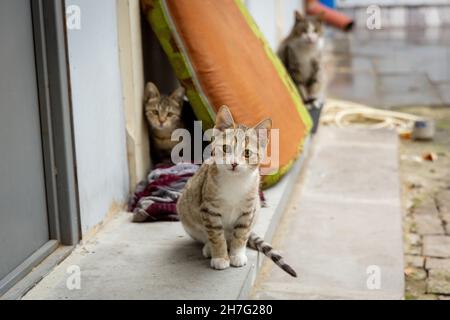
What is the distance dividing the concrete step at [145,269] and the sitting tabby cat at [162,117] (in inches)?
30.4

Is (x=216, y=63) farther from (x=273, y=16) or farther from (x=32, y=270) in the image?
(x=273, y=16)

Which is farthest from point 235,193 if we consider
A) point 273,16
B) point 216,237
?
point 273,16

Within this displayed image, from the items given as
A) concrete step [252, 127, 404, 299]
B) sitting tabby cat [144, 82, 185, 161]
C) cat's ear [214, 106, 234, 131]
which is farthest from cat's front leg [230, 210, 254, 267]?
sitting tabby cat [144, 82, 185, 161]

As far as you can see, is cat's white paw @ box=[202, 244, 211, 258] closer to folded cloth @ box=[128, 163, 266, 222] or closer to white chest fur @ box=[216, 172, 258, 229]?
white chest fur @ box=[216, 172, 258, 229]

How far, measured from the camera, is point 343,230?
4.23 metres

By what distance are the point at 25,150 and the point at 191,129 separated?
1670 mm

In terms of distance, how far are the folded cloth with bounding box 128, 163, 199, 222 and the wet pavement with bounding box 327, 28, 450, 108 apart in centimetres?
466

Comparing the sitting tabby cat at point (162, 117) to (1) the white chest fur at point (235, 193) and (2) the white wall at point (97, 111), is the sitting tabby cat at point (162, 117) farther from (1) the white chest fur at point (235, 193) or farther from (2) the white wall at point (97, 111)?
(1) the white chest fur at point (235, 193)

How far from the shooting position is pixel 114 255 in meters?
3.19

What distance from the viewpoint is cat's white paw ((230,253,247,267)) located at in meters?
3.10

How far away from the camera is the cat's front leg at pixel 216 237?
9.96ft

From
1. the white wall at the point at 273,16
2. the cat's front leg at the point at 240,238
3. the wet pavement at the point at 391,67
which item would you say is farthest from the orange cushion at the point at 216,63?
the wet pavement at the point at 391,67

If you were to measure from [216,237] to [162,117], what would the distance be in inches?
52.7

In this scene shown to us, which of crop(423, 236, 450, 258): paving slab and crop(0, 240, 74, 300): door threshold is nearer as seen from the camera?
crop(0, 240, 74, 300): door threshold
